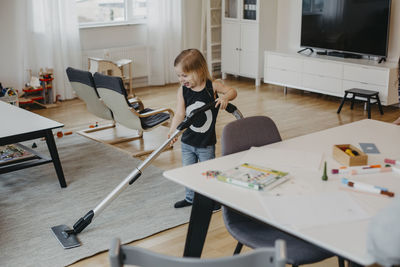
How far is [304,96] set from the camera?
6.90m

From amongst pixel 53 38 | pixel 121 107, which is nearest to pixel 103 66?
pixel 53 38

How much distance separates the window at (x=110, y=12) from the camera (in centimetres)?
703

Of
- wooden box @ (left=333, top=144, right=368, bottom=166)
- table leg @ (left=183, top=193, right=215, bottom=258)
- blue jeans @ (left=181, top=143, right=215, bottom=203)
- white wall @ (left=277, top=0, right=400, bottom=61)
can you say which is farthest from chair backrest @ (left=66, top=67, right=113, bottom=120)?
white wall @ (left=277, top=0, right=400, bottom=61)

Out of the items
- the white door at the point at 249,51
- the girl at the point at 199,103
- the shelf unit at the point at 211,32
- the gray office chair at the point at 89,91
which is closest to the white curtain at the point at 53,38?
the gray office chair at the point at 89,91

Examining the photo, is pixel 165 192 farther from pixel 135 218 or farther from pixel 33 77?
pixel 33 77

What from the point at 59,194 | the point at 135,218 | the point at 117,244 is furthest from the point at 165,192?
the point at 117,244

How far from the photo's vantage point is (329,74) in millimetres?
6402

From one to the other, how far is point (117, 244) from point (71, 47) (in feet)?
18.7

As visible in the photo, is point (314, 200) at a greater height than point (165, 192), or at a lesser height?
greater

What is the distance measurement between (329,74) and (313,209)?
4.89 m

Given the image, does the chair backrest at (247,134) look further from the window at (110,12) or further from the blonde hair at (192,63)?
the window at (110,12)

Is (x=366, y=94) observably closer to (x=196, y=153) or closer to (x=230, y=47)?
(x=230, y=47)

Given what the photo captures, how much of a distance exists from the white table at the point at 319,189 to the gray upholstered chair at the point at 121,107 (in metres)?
2.02

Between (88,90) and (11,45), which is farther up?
(11,45)
